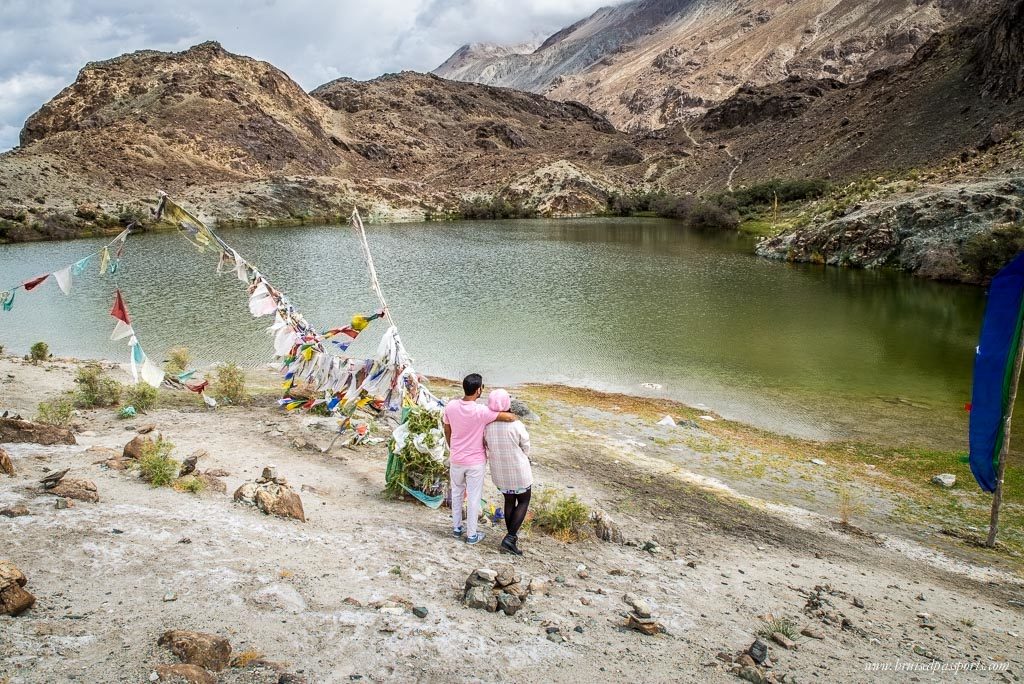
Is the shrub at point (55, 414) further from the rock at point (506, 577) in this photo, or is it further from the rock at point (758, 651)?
the rock at point (758, 651)

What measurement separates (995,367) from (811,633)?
15.9ft

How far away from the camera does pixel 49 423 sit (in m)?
9.10

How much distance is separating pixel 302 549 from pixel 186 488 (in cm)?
189

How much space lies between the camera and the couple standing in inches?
260

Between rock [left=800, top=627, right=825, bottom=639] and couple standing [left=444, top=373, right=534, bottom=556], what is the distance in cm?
270

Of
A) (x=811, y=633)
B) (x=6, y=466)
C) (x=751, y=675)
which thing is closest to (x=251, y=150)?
(x=6, y=466)

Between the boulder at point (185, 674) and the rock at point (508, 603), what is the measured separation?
227cm

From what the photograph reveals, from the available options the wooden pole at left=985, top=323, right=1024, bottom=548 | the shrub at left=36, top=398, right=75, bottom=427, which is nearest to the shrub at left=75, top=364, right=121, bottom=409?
the shrub at left=36, top=398, right=75, bottom=427

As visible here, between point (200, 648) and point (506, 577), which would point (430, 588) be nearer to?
point (506, 577)

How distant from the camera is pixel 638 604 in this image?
19.4 ft

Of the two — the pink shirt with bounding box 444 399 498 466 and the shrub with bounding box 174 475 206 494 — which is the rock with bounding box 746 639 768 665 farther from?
the shrub with bounding box 174 475 206 494

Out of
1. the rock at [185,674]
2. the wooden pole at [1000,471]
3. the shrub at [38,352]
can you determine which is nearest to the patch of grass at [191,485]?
the rock at [185,674]

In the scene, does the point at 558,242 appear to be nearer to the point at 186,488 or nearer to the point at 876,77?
the point at 186,488

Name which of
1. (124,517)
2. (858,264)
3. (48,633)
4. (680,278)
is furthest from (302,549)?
(858,264)
